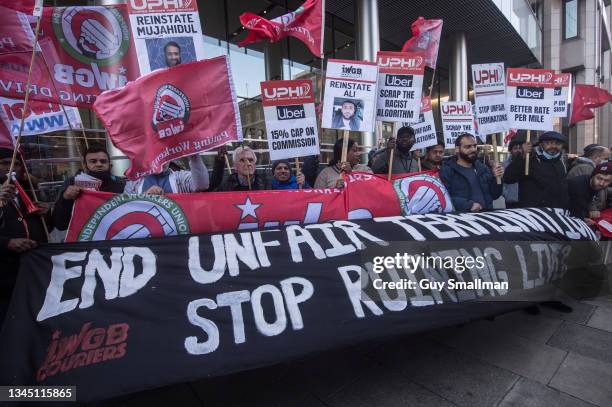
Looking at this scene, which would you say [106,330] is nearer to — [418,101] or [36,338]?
[36,338]

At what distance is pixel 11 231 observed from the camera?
2416 millimetres

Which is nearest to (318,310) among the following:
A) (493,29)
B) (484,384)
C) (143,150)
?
(484,384)

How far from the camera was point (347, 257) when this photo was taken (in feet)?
7.98

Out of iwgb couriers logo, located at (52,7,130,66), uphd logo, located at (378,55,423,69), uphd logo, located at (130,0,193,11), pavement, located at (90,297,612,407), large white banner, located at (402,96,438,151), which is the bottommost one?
pavement, located at (90,297,612,407)

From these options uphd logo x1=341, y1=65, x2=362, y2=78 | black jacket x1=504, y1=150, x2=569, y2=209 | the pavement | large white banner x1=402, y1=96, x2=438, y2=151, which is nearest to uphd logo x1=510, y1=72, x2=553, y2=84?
black jacket x1=504, y1=150, x2=569, y2=209

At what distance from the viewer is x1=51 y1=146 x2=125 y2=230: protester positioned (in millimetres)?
2516

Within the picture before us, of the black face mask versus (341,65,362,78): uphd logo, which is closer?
the black face mask

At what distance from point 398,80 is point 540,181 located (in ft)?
6.70

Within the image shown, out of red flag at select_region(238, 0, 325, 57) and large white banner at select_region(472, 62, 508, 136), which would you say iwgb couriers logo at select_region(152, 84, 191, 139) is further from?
large white banner at select_region(472, 62, 508, 136)

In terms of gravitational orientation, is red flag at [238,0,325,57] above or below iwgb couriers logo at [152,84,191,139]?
above

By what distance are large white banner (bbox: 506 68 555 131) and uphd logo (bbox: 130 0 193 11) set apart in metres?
3.91

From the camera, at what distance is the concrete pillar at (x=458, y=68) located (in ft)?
43.9

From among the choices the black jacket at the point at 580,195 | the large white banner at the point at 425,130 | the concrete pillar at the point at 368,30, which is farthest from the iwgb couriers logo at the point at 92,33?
the concrete pillar at the point at 368,30

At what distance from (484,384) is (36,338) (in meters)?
2.91
